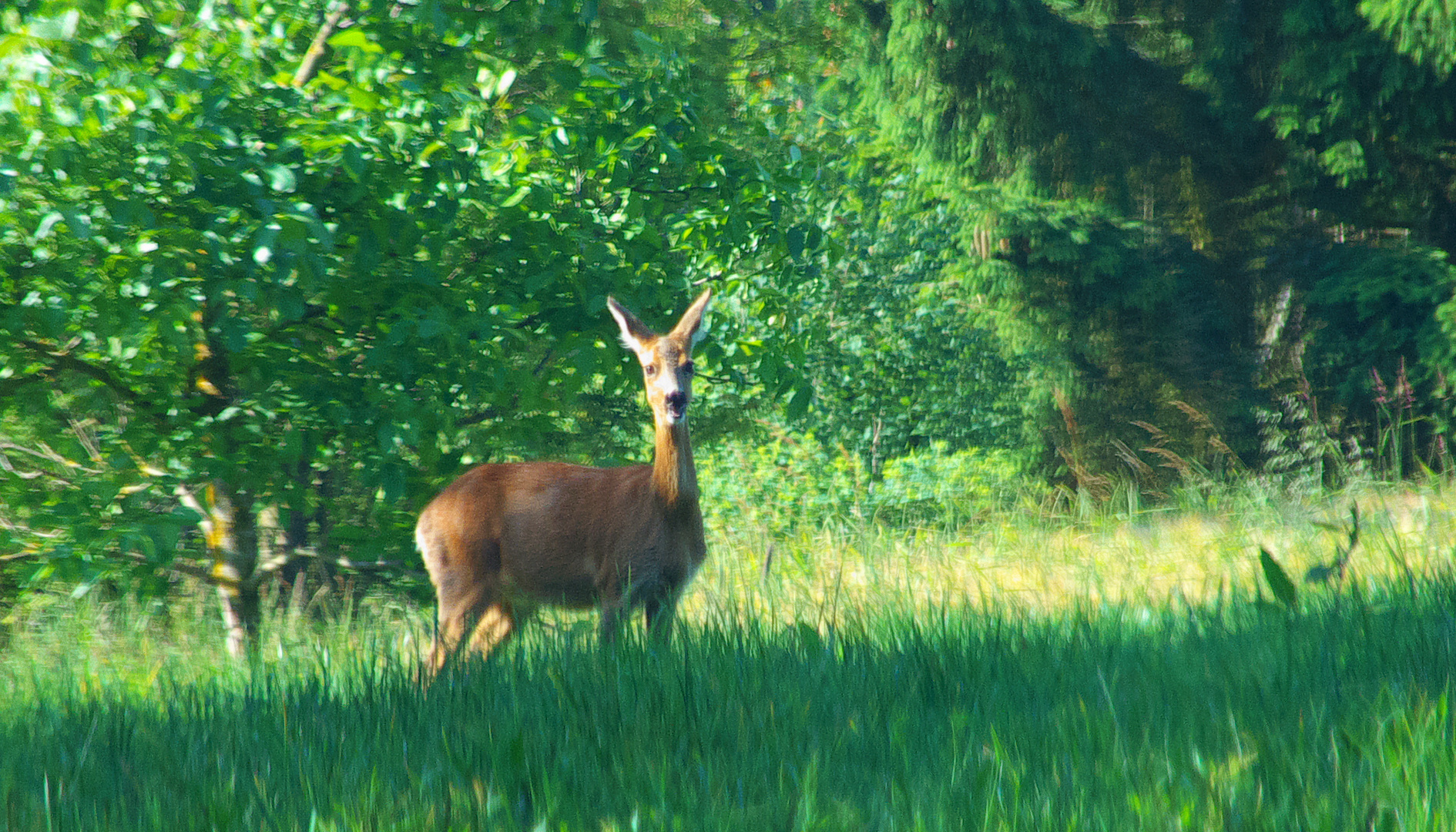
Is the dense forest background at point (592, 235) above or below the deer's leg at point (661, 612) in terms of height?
above

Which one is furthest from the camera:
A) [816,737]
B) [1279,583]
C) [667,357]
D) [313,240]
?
[667,357]

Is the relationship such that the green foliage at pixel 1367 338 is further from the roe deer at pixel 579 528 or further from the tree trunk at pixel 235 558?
the tree trunk at pixel 235 558

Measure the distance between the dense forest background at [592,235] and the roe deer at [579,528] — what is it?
13.2 inches

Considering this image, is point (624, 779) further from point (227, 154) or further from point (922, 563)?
point (922, 563)

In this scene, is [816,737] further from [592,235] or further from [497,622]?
[592,235]

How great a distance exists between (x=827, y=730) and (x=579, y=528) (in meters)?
A: 2.54

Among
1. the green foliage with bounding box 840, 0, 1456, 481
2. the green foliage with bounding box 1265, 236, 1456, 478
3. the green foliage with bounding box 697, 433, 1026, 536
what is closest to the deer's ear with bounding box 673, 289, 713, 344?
the green foliage with bounding box 697, 433, 1026, 536

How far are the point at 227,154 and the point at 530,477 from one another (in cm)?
194

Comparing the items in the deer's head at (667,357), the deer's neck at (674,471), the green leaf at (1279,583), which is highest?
the deer's head at (667,357)

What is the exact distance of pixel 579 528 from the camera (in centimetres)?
535

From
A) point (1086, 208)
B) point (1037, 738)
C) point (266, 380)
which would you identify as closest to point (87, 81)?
point (266, 380)

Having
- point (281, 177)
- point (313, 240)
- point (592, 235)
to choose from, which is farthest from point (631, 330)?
point (281, 177)

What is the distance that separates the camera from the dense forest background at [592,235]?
462cm

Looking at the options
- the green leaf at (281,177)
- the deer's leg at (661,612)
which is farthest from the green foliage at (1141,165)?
the green leaf at (281,177)
